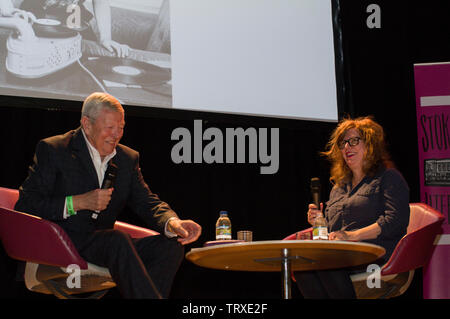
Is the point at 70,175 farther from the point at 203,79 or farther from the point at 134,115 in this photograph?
the point at 203,79

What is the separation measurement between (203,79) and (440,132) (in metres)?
1.65

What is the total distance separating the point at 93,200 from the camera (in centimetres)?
262

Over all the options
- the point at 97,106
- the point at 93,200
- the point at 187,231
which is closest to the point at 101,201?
the point at 93,200

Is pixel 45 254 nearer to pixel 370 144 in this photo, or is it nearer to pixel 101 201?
pixel 101 201

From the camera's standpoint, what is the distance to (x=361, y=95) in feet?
14.8

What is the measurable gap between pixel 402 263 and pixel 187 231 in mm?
1007

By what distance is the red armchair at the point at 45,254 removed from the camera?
2.53 metres

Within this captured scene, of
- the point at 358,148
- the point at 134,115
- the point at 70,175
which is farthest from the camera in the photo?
the point at 134,115

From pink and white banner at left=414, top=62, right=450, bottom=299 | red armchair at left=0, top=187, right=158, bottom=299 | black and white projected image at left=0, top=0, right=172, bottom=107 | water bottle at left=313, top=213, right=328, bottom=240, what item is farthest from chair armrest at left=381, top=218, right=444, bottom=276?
black and white projected image at left=0, top=0, right=172, bottom=107

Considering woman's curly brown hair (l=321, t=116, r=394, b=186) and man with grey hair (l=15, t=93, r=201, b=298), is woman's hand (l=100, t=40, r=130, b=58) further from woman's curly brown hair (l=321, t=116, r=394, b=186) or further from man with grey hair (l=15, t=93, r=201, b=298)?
woman's curly brown hair (l=321, t=116, r=394, b=186)

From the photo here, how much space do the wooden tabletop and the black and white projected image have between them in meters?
1.37
